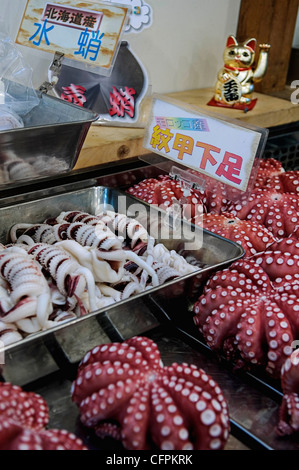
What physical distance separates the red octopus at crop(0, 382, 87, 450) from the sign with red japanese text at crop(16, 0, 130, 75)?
1.19m

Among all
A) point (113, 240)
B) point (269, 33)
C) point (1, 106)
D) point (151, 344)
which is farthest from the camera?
point (269, 33)

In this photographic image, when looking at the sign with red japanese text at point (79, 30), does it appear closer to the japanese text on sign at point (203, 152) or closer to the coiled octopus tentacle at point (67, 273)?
the japanese text on sign at point (203, 152)

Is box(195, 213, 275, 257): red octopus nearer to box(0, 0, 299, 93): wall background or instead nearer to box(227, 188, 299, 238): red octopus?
box(227, 188, 299, 238): red octopus

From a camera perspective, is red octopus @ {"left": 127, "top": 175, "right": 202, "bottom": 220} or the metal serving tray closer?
the metal serving tray

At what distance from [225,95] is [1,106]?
1307mm

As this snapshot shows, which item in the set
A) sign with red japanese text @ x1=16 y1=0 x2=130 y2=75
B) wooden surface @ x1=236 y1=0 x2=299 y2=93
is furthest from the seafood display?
wooden surface @ x1=236 y1=0 x2=299 y2=93

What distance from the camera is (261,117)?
257cm

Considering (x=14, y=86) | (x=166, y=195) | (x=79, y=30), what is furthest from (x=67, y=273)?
(x=79, y=30)

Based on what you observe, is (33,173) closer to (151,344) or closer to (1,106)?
(1,106)

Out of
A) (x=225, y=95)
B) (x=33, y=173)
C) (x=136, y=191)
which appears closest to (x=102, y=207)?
(x=136, y=191)

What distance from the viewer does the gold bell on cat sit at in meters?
2.50

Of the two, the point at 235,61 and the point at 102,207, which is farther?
the point at 235,61

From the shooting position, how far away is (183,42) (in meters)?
2.73

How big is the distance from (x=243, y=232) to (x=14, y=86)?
0.90 meters
